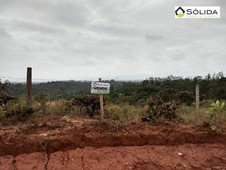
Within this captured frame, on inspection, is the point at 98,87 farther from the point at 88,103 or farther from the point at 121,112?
the point at 88,103

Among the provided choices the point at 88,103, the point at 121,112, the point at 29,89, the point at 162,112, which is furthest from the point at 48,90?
the point at 162,112

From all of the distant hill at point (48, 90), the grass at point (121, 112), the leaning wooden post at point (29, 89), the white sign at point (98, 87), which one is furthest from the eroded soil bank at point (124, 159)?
the distant hill at point (48, 90)

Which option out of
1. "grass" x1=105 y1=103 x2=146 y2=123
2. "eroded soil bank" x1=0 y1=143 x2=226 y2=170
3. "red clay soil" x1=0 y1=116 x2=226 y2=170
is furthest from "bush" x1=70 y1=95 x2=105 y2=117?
"eroded soil bank" x1=0 y1=143 x2=226 y2=170

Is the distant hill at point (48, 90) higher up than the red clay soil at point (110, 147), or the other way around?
the distant hill at point (48, 90)

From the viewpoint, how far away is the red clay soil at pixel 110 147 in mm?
5836

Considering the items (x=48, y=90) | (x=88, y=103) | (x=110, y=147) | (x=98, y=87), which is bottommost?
(x=110, y=147)

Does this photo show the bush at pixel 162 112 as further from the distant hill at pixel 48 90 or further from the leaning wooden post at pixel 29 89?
the distant hill at pixel 48 90

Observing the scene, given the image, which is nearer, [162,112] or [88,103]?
[162,112]

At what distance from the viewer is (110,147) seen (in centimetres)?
644

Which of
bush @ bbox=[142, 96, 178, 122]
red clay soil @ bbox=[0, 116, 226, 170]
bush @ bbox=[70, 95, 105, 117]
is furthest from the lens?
bush @ bbox=[70, 95, 105, 117]

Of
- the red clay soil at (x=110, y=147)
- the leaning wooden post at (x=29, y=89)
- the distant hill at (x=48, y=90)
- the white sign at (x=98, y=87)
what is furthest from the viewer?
the distant hill at (x=48, y=90)

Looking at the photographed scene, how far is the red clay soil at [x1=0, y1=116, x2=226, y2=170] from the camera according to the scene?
19.1 ft

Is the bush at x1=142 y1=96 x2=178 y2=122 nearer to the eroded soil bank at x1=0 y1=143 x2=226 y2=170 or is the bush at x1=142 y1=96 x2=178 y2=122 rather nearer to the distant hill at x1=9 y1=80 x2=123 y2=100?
the eroded soil bank at x1=0 y1=143 x2=226 y2=170

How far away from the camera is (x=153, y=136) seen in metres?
6.76
